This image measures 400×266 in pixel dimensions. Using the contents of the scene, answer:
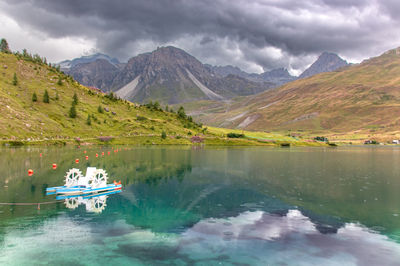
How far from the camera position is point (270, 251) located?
26.8m

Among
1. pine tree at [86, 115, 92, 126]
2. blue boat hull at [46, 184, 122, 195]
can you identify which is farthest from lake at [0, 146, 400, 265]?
pine tree at [86, 115, 92, 126]

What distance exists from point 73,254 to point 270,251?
1789cm

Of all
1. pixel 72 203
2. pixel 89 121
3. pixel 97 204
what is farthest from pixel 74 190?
pixel 89 121

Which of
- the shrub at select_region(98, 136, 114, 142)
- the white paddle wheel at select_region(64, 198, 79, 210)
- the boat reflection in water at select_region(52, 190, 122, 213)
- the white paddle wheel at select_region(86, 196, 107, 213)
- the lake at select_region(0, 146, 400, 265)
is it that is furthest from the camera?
the shrub at select_region(98, 136, 114, 142)

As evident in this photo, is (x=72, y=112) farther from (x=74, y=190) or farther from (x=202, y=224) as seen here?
(x=202, y=224)

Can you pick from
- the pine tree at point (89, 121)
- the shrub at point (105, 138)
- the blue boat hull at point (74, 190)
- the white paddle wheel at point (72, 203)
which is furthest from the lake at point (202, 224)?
the pine tree at point (89, 121)

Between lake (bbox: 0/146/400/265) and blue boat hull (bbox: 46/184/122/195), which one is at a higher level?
blue boat hull (bbox: 46/184/122/195)

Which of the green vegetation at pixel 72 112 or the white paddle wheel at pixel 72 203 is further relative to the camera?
the green vegetation at pixel 72 112

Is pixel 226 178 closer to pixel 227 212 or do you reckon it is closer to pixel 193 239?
pixel 227 212

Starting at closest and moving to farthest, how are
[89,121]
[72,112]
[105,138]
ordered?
[105,138] → [72,112] → [89,121]

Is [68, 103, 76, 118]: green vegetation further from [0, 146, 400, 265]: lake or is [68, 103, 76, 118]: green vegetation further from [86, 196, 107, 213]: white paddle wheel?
[86, 196, 107, 213]: white paddle wheel

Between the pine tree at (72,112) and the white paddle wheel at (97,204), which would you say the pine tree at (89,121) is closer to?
the pine tree at (72,112)

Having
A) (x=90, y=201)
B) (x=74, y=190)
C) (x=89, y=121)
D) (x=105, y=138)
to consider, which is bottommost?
(x=90, y=201)

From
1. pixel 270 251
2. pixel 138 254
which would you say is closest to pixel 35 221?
pixel 138 254
